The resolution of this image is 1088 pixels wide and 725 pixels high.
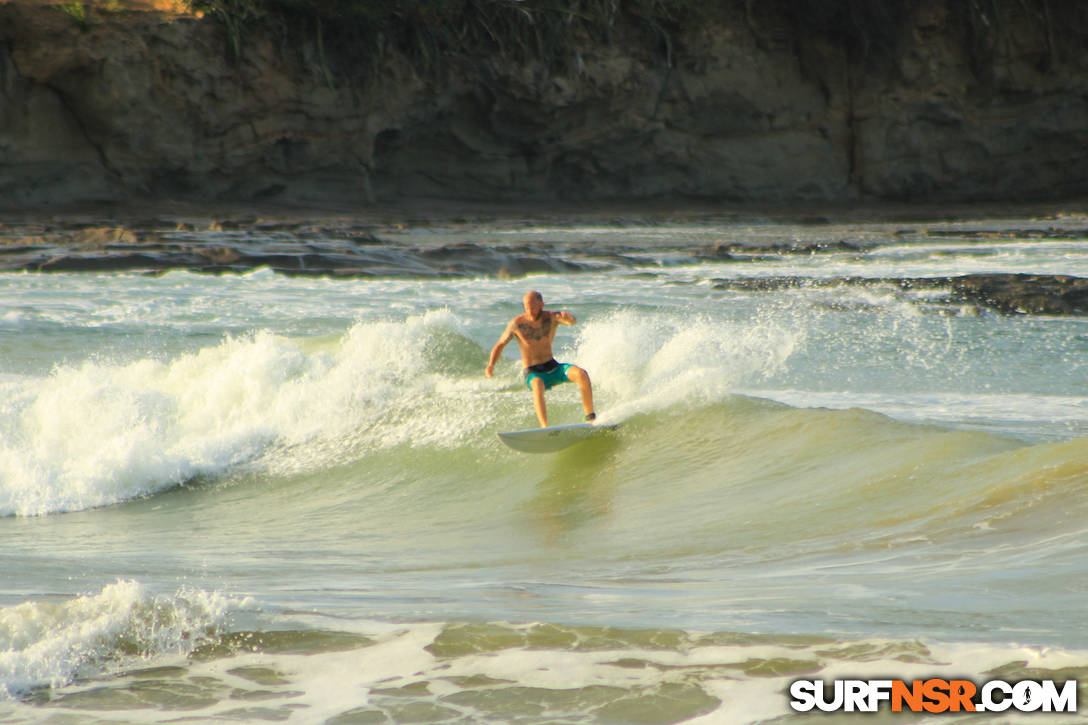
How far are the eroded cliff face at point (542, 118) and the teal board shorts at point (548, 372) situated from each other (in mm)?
22879

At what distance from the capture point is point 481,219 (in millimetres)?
31078

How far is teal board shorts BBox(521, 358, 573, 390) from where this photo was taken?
30.1 ft

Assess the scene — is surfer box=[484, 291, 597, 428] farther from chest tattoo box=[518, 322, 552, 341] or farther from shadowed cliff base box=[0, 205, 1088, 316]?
shadowed cliff base box=[0, 205, 1088, 316]

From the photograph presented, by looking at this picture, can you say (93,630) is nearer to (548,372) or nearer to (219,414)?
(548,372)

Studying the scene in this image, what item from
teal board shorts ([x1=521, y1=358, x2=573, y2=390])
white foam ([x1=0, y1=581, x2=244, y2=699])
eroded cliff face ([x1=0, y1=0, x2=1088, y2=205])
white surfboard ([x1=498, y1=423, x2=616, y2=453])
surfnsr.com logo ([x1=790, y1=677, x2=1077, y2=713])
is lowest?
surfnsr.com logo ([x1=790, y1=677, x2=1077, y2=713])

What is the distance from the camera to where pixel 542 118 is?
34.8 meters

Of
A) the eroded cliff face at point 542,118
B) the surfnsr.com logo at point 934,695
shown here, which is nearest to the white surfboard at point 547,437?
the surfnsr.com logo at point 934,695

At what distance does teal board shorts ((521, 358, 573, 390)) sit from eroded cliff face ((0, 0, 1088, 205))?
75.1 ft

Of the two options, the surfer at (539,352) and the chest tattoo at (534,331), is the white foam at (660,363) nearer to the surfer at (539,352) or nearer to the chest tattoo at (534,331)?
the surfer at (539,352)

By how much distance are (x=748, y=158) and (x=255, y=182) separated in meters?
14.6

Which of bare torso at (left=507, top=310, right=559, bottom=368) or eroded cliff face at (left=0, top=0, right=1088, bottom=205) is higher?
eroded cliff face at (left=0, top=0, right=1088, bottom=205)

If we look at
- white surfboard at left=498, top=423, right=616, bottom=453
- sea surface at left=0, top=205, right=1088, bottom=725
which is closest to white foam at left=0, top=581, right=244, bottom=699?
sea surface at left=0, top=205, right=1088, bottom=725

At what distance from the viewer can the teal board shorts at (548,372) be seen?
30.1 ft

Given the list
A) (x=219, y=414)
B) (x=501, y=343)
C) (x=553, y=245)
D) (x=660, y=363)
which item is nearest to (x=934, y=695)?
(x=501, y=343)
